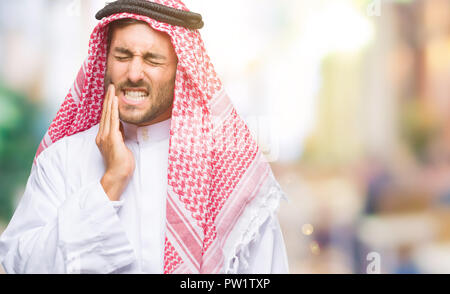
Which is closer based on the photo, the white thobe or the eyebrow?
the white thobe

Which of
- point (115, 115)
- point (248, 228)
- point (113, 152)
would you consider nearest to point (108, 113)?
point (115, 115)

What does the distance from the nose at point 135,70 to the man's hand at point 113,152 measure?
0.09m

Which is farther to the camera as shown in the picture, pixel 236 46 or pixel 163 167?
pixel 236 46

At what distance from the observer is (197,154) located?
1.66 meters

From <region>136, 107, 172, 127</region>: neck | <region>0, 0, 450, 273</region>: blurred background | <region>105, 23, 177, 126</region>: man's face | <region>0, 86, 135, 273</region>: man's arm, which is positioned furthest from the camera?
<region>0, 0, 450, 273</region>: blurred background

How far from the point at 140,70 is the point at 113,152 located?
30 cm

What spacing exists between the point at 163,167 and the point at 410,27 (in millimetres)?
1236

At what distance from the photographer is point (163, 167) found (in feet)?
5.66

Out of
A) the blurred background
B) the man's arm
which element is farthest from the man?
the blurred background

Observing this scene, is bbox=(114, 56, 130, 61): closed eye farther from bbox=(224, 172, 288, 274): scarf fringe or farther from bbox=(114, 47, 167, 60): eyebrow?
bbox=(224, 172, 288, 274): scarf fringe

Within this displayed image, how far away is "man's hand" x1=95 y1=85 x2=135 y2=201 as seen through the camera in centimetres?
156

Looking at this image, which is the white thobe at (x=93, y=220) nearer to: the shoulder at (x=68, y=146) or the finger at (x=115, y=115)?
the shoulder at (x=68, y=146)

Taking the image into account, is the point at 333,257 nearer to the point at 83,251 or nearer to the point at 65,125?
the point at 83,251
